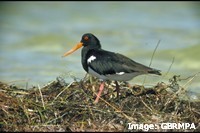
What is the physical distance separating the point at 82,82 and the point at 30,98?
0.89 metres

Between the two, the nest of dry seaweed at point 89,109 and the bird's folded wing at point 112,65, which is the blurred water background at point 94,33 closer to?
the nest of dry seaweed at point 89,109

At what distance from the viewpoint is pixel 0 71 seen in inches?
608

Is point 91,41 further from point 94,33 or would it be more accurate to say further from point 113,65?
point 94,33

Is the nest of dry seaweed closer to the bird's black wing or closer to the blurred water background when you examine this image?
the bird's black wing

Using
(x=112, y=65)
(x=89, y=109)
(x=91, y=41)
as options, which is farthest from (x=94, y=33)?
(x=89, y=109)

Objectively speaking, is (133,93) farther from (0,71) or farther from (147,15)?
(147,15)

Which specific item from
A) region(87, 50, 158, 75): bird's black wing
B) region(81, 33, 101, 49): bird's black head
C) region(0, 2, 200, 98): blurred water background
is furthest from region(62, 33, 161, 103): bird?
region(0, 2, 200, 98): blurred water background

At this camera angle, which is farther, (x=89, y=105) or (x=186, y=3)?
(x=186, y=3)

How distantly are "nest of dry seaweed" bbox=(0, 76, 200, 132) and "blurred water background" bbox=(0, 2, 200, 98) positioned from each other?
1.69 ft

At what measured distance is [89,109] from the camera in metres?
8.91

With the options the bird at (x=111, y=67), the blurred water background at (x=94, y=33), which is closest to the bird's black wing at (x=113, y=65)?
the bird at (x=111, y=67)

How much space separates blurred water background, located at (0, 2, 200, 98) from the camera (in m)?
14.6

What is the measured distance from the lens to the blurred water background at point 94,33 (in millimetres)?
14602

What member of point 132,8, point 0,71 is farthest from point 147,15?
point 0,71
